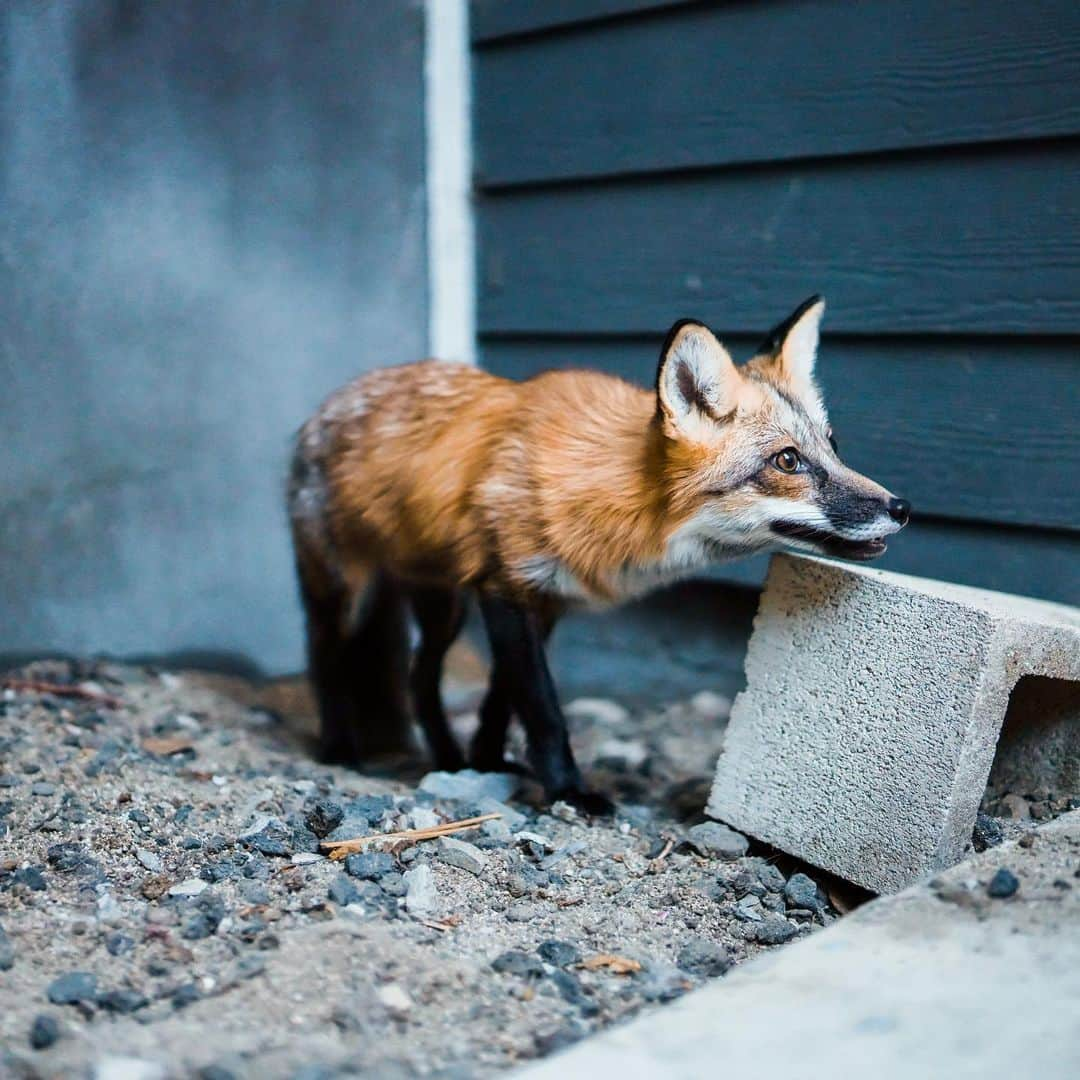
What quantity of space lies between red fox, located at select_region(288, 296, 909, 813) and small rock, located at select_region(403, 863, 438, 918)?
65 centimetres

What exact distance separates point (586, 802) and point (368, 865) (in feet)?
2.43

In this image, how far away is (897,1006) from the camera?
1734mm

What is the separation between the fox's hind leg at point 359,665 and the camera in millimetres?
3770

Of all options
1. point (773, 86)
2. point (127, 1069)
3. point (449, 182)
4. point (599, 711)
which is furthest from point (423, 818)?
point (449, 182)

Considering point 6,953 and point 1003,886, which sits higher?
point 1003,886

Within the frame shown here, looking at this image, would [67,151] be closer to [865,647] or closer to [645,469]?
[645,469]

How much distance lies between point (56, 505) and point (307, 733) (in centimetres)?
109

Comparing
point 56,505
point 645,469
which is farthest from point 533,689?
point 56,505

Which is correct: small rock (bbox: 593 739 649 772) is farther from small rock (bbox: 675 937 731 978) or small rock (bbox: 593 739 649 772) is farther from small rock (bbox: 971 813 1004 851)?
small rock (bbox: 675 937 731 978)

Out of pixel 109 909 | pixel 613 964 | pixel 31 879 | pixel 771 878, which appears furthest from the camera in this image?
pixel 771 878

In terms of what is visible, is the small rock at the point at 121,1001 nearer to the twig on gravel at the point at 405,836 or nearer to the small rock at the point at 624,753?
the twig on gravel at the point at 405,836

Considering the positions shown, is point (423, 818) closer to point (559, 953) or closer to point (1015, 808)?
point (559, 953)

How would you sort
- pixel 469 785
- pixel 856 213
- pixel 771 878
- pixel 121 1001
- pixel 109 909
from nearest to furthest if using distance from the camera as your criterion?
1. pixel 121 1001
2. pixel 109 909
3. pixel 771 878
4. pixel 469 785
5. pixel 856 213

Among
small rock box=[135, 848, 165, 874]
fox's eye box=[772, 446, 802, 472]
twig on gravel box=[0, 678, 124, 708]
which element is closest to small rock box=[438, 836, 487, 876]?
small rock box=[135, 848, 165, 874]
